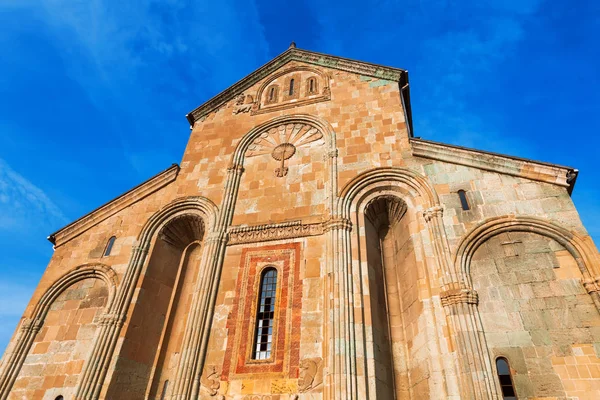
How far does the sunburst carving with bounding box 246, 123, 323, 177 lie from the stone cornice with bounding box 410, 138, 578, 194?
383cm

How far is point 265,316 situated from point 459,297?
5144 millimetres

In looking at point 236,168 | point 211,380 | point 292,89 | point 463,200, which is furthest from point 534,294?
point 292,89

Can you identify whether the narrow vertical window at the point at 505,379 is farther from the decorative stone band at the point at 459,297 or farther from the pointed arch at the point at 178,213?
the pointed arch at the point at 178,213

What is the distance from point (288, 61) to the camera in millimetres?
17625

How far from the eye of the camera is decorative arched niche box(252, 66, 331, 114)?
622 inches

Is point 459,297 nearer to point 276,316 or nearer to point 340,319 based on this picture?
point 340,319

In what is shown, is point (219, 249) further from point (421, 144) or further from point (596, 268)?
point (596, 268)

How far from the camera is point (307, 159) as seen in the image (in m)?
13.8

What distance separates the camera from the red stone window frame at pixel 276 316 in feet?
32.6

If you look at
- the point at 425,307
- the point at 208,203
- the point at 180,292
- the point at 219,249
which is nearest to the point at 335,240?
the point at 425,307

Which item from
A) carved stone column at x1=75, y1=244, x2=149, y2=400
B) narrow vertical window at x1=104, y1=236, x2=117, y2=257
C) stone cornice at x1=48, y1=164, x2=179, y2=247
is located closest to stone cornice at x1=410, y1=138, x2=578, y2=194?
stone cornice at x1=48, y1=164, x2=179, y2=247

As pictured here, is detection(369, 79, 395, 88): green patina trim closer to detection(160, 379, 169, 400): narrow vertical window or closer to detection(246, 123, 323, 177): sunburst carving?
detection(246, 123, 323, 177): sunburst carving

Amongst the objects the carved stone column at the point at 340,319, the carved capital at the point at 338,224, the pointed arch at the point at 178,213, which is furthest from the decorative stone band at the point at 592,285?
the pointed arch at the point at 178,213

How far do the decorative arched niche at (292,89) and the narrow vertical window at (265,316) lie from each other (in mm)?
7392
